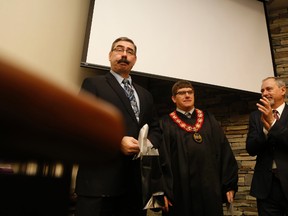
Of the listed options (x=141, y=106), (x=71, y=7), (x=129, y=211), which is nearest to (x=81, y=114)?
(x=129, y=211)

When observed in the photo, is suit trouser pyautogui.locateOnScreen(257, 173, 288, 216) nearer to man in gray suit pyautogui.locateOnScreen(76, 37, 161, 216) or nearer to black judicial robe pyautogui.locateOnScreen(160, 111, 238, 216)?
black judicial robe pyautogui.locateOnScreen(160, 111, 238, 216)

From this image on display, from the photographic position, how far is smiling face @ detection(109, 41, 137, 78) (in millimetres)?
1435

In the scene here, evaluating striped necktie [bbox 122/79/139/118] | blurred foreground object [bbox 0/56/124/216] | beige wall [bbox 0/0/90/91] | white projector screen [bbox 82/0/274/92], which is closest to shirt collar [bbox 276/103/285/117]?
white projector screen [bbox 82/0/274/92]

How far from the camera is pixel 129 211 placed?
45.2 inches

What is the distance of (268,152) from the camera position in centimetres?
164

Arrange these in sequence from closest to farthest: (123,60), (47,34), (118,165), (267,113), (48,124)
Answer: (48,124)
(118,165)
(123,60)
(267,113)
(47,34)

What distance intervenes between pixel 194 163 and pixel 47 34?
128 cm

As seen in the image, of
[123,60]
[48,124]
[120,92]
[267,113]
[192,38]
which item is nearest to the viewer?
[48,124]

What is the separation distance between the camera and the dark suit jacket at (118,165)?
3.62 feet

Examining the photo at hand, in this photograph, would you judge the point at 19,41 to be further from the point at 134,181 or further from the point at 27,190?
the point at 27,190

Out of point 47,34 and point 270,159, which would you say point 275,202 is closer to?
point 270,159

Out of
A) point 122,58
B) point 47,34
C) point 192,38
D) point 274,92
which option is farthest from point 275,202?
point 47,34

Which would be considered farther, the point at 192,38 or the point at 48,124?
the point at 192,38

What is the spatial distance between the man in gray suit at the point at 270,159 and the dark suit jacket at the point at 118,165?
0.67 m
